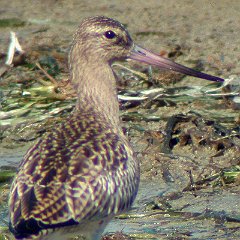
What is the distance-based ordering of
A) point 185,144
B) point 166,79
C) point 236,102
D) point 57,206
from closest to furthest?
1. point 57,206
2. point 185,144
3. point 236,102
4. point 166,79

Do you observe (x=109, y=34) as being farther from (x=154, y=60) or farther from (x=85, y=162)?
(x=85, y=162)

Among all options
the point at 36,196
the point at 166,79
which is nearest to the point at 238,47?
the point at 166,79

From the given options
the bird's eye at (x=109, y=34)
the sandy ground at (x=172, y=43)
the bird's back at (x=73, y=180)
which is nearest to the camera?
Result: the bird's back at (x=73, y=180)

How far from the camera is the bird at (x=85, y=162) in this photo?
6617 mm

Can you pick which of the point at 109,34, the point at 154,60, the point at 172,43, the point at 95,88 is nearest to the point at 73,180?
the point at 95,88

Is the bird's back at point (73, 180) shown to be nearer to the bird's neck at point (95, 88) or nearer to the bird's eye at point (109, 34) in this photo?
the bird's neck at point (95, 88)

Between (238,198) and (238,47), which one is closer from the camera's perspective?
(238,198)

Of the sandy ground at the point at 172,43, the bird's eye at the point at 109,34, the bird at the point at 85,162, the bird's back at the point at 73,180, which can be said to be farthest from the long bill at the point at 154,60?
the sandy ground at the point at 172,43

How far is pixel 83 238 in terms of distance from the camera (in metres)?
8.15

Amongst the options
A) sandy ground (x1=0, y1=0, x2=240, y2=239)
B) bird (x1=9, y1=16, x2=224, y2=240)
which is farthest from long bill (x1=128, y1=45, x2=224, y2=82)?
sandy ground (x1=0, y1=0, x2=240, y2=239)

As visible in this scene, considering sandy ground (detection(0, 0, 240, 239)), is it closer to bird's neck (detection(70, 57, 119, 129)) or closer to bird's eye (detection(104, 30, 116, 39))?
bird's neck (detection(70, 57, 119, 129))

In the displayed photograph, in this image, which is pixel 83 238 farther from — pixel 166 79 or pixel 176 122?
pixel 166 79

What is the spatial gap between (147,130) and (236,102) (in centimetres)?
108

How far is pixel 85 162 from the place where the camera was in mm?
7008
